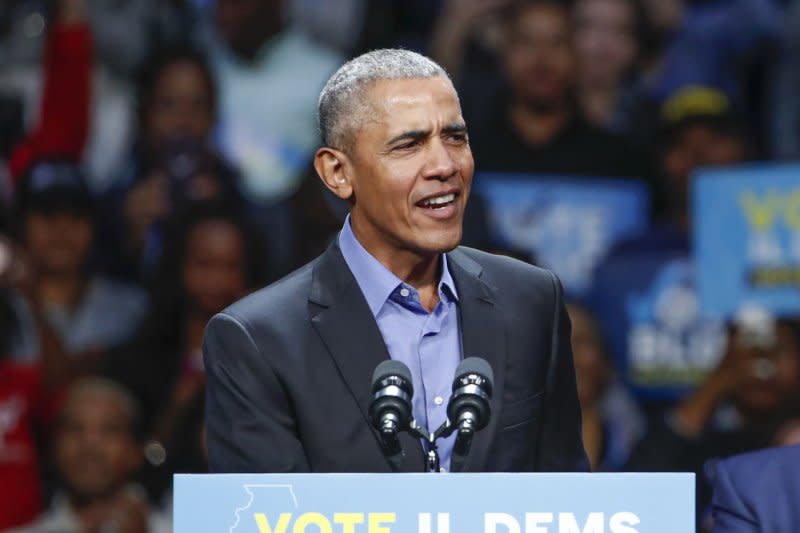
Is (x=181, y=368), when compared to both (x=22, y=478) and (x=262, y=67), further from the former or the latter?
(x=262, y=67)

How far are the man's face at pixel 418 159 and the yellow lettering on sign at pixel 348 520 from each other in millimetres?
434

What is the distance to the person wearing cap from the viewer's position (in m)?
5.36

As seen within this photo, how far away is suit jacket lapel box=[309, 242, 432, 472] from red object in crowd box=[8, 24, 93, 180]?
3.20 meters

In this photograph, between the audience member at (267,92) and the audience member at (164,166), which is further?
the audience member at (267,92)

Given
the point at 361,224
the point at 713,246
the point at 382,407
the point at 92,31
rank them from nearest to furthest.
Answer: the point at 382,407 → the point at 361,224 → the point at 713,246 → the point at 92,31

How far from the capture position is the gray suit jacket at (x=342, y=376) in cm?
229

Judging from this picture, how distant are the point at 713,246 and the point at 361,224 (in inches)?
94.9

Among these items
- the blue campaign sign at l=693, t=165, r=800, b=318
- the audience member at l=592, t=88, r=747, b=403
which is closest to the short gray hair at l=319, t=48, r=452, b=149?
the blue campaign sign at l=693, t=165, r=800, b=318

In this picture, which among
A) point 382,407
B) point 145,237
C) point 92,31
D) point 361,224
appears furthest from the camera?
point 92,31

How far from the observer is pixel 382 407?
2109 millimetres

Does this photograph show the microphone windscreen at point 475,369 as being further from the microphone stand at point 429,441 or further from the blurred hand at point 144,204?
the blurred hand at point 144,204

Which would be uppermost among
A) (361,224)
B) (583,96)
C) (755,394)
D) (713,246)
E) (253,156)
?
(583,96)

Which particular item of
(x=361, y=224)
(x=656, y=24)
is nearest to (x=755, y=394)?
(x=656, y=24)

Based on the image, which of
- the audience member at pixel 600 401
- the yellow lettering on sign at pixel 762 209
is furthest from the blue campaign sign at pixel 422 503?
the yellow lettering on sign at pixel 762 209
